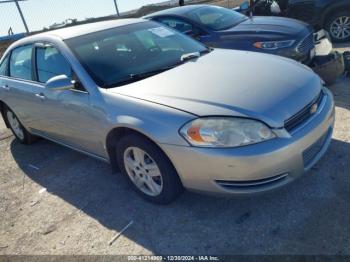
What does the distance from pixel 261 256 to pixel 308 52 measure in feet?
12.6

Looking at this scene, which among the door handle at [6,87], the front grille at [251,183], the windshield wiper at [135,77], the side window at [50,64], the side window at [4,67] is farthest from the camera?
the side window at [4,67]

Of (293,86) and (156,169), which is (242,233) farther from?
(293,86)

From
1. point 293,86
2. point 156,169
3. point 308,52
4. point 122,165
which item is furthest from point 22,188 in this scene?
point 308,52

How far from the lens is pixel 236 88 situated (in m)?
2.89

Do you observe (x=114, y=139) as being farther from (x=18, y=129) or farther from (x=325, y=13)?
(x=325, y=13)

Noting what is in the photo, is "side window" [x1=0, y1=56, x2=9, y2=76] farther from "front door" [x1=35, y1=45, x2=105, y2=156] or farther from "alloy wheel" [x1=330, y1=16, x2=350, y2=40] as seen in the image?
"alloy wheel" [x1=330, y1=16, x2=350, y2=40]

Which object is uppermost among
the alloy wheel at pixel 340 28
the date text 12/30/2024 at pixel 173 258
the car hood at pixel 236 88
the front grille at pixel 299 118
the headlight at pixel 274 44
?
the car hood at pixel 236 88

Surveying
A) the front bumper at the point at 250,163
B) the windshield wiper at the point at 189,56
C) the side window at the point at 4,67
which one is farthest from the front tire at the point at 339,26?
the side window at the point at 4,67

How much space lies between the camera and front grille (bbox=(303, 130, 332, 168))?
2.78m

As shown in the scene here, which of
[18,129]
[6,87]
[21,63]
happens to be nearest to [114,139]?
[21,63]

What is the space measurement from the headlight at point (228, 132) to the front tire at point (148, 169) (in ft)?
1.37

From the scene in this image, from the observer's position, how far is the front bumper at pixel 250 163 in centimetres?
253

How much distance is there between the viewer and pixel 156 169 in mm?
3062

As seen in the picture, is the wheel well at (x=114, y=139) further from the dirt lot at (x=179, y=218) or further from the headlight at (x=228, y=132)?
the headlight at (x=228, y=132)
